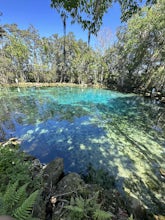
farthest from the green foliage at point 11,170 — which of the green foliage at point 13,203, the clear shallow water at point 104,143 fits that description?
the clear shallow water at point 104,143

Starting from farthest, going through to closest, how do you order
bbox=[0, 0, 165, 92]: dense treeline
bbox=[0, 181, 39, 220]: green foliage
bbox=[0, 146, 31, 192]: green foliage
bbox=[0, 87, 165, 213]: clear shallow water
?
bbox=[0, 0, 165, 92]: dense treeline, bbox=[0, 87, 165, 213]: clear shallow water, bbox=[0, 146, 31, 192]: green foliage, bbox=[0, 181, 39, 220]: green foliage

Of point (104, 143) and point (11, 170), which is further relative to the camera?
point (104, 143)

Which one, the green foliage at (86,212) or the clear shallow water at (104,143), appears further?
the clear shallow water at (104,143)

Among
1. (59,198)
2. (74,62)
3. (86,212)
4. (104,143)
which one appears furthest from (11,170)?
(74,62)

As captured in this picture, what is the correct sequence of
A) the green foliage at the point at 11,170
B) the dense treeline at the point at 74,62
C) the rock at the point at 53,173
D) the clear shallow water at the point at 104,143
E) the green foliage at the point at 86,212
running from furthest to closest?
the dense treeline at the point at 74,62 < the clear shallow water at the point at 104,143 < the rock at the point at 53,173 < the green foliage at the point at 11,170 < the green foliage at the point at 86,212

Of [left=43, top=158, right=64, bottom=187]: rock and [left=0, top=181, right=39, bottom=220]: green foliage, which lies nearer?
[left=0, top=181, right=39, bottom=220]: green foliage

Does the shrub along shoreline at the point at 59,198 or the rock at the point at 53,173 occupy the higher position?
the shrub along shoreline at the point at 59,198

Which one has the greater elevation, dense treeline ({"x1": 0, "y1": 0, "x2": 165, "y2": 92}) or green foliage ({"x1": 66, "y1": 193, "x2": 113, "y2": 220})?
dense treeline ({"x1": 0, "y1": 0, "x2": 165, "y2": 92})

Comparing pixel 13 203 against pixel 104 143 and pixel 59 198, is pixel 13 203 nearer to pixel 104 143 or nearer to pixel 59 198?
pixel 59 198

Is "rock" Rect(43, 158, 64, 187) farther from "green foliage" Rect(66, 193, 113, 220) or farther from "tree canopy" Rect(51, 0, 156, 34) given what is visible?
"tree canopy" Rect(51, 0, 156, 34)

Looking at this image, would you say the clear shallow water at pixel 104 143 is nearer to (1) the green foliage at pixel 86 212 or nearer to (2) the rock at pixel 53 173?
(2) the rock at pixel 53 173

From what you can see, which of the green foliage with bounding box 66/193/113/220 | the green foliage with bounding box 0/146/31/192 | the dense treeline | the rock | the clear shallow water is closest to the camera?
the green foliage with bounding box 66/193/113/220

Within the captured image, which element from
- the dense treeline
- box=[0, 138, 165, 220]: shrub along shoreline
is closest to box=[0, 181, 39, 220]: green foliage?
box=[0, 138, 165, 220]: shrub along shoreline

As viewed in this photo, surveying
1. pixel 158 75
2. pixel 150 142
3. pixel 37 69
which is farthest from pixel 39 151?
pixel 37 69
